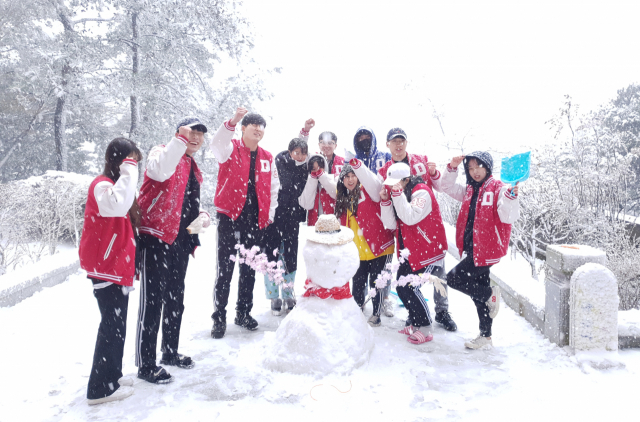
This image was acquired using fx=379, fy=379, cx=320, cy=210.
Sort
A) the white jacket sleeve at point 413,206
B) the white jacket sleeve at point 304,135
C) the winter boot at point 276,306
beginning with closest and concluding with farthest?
the white jacket sleeve at point 413,206, the white jacket sleeve at point 304,135, the winter boot at point 276,306

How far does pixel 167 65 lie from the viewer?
11797mm

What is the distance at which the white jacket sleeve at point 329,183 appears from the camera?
393 centimetres

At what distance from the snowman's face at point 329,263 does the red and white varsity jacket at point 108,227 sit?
1326 mm

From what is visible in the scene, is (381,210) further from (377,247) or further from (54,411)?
(54,411)

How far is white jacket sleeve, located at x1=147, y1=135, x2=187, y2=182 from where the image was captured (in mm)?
2672

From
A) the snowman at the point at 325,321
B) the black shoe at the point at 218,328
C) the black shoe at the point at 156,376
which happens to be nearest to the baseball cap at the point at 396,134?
the snowman at the point at 325,321

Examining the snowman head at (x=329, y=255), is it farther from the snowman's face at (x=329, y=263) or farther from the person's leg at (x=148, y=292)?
the person's leg at (x=148, y=292)

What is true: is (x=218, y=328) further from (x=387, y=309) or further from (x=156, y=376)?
(x=387, y=309)

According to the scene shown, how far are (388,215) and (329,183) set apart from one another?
28.6 inches

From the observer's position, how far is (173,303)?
10.2 ft

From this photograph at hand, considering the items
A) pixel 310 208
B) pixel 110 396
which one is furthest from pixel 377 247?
pixel 110 396

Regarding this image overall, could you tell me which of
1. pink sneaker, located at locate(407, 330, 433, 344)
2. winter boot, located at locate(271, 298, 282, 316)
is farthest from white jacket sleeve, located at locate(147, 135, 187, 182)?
pink sneaker, located at locate(407, 330, 433, 344)

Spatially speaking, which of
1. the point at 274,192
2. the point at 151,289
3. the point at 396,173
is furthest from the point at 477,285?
the point at 151,289

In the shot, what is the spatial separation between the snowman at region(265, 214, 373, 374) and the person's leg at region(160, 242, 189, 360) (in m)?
0.81
